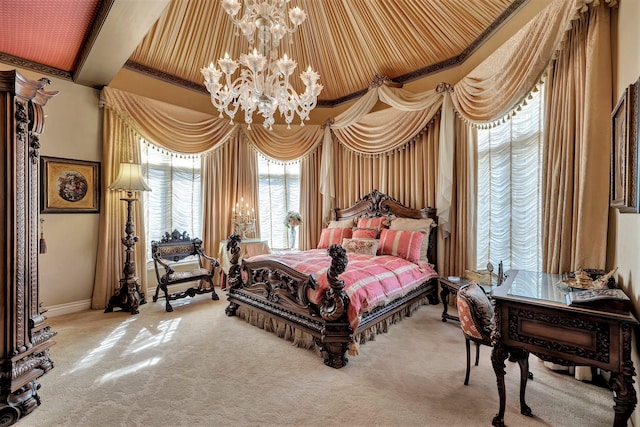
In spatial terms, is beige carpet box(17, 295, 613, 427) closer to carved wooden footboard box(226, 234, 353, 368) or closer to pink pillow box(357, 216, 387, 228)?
carved wooden footboard box(226, 234, 353, 368)

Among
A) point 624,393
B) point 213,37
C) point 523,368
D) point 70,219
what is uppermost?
point 213,37

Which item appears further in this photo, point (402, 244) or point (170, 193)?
point (170, 193)

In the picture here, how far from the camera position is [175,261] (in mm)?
4371

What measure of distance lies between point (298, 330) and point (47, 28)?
417cm

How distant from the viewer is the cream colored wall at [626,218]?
1.55 m

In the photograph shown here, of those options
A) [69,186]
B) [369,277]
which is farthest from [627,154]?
[69,186]

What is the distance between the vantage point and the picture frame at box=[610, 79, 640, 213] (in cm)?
147

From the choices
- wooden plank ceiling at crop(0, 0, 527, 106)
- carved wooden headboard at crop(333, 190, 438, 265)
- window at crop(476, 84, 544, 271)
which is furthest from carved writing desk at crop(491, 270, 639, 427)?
wooden plank ceiling at crop(0, 0, 527, 106)

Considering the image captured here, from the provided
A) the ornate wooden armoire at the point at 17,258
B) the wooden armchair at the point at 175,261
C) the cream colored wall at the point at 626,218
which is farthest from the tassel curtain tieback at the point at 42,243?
the cream colored wall at the point at 626,218

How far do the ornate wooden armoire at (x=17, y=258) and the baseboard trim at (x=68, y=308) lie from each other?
2028 mm

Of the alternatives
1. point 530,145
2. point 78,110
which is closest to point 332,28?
point 530,145

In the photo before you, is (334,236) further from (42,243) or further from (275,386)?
(42,243)

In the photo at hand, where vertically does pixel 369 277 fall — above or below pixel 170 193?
below

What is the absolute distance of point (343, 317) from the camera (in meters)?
2.54
